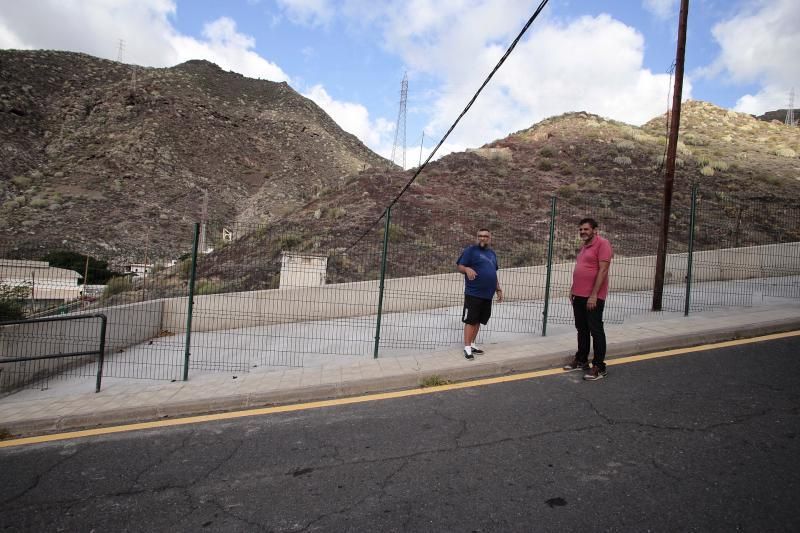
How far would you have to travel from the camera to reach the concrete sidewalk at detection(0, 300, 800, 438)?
4805mm

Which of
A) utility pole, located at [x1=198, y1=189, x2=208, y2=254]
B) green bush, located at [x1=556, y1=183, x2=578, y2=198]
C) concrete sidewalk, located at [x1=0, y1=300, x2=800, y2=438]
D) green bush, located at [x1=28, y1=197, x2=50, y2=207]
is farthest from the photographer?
green bush, located at [x1=28, y1=197, x2=50, y2=207]

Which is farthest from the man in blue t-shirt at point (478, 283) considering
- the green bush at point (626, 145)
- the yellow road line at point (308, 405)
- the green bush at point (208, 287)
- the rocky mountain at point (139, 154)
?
the rocky mountain at point (139, 154)

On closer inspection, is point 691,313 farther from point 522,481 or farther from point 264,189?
point 264,189

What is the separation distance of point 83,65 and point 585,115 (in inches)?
2246

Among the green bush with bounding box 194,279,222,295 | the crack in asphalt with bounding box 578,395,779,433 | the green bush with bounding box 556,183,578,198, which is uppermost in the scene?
the green bush with bounding box 556,183,578,198

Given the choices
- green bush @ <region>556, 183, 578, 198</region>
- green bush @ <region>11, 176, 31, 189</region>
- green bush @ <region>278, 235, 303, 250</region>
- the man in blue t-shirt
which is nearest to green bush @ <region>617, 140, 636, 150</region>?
green bush @ <region>556, 183, 578, 198</region>

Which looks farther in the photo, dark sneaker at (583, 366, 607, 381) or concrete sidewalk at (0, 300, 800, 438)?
dark sneaker at (583, 366, 607, 381)

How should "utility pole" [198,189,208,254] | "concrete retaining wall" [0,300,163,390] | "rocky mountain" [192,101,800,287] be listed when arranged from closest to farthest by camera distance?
"concrete retaining wall" [0,300,163,390] → "rocky mountain" [192,101,800,287] → "utility pole" [198,189,208,254]

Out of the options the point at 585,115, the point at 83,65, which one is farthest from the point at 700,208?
the point at 83,65

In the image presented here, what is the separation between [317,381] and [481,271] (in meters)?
2.46

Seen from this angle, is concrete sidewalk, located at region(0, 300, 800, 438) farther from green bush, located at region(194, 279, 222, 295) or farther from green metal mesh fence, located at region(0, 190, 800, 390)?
green bush, located at region(194, 279, 222, 295)

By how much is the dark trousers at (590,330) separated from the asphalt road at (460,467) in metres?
0.32

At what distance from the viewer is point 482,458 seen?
3.46 m

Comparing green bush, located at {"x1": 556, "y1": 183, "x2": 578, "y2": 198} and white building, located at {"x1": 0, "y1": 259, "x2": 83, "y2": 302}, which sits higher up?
green bush, located at {"x1": 556, "y1": 183, "x2": 578, "y2": 198}
